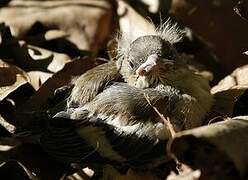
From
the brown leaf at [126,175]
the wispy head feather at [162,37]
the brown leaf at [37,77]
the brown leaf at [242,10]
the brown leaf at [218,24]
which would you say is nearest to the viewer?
the brown leaf at [126,175]

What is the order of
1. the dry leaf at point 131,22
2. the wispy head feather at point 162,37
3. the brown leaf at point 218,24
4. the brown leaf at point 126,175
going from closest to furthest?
the brown leaf at point 126,175 < the wispy head feather at point 162,37 < the dry leaf at point 131,22 < the brown leaf at point 218,24

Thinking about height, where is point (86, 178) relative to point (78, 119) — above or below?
below

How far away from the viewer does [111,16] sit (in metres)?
5.01

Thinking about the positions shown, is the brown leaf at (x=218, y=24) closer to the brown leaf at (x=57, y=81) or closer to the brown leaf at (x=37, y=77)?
the brown leaf at (x=57, y=81)

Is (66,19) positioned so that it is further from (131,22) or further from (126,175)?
(126,175)

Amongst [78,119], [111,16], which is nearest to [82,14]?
[111,16]

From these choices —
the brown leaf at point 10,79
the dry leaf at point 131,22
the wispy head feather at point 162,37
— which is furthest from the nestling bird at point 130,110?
the dry leaf at point 131,22

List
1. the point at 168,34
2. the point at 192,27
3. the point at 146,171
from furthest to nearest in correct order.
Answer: the point at 192,27 → the point at 168,34 → the point at 146,171

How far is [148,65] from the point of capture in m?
3.51

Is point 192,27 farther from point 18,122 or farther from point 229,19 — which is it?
point 18,122

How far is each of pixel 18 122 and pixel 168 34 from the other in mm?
1083

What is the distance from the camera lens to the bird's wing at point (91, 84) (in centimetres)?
362

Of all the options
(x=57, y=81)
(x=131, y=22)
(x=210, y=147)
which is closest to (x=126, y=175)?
(x=210, y=147)

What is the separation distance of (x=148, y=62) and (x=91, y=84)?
0.36 meters
